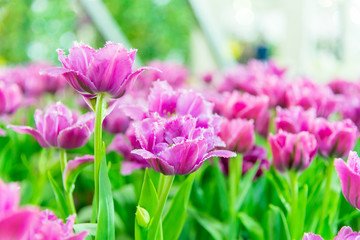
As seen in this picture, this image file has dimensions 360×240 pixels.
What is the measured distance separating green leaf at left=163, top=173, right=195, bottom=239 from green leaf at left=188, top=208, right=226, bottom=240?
3.6 inches

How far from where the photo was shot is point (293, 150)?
0.43 metres

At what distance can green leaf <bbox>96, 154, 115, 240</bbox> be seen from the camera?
31cm

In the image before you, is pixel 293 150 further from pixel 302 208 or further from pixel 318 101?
pixel 318 101

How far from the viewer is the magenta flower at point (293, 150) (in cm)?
43

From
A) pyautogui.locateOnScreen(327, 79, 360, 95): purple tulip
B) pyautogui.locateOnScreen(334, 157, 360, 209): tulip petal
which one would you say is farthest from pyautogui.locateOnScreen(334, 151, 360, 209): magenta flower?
pyautogui.locateOnScreen(327, 79, 360, 95): purple tulip

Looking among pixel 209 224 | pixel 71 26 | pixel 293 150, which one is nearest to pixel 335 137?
pixel 293 150

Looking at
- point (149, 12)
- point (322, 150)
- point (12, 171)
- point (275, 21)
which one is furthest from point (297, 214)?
point (275, 21)

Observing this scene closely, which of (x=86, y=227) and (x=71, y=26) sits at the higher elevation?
(x=71, y=26)

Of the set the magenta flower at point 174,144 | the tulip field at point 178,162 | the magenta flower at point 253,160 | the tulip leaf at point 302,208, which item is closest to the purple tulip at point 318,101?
the tulip field at point 178,162

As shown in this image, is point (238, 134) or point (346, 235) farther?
point (238, 134)

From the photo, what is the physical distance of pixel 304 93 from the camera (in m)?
0.64

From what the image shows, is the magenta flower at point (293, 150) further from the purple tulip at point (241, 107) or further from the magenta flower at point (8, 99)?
the magenta flower at point (8, 99)

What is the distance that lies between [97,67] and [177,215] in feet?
0.53

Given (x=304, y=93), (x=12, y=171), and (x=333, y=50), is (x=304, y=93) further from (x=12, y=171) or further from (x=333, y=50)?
(x=333, y=50)
